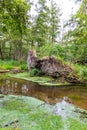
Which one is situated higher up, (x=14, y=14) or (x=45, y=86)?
(x=14, y=14)

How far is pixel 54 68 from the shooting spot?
12.4 metres

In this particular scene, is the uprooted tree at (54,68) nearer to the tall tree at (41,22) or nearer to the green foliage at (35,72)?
the green foliage at (35,72)

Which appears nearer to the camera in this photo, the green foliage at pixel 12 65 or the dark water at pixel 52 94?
the dark water at pixel 52 94

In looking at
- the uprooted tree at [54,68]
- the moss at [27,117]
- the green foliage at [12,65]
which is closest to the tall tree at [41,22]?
the green foliage at [12,65]

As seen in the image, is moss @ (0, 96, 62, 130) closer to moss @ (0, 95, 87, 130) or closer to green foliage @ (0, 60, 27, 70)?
moss @ (0, 95, 87, 130)

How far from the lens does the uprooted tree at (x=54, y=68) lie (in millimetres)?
11492

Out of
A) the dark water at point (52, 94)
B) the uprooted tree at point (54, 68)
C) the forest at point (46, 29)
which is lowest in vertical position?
the dark water at point (52, 94)

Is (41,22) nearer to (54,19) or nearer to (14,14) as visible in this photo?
(54,19)

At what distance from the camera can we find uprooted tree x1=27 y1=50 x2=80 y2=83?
11492mm

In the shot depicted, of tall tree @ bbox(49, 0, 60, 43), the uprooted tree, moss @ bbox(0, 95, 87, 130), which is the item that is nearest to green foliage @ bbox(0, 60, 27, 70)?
the uprooted tree

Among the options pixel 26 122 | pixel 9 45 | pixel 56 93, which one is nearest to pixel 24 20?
pixel 26 122

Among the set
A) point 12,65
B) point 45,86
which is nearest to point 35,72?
point 45,86

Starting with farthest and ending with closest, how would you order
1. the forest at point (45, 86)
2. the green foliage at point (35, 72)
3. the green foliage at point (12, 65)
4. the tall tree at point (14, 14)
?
the green foliage at point (12, 65), the green foliage at point (35, 72), the tall tree at point (14, 14), the forest at point (45, 86)

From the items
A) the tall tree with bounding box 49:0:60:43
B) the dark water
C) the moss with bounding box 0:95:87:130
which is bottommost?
the dark water
